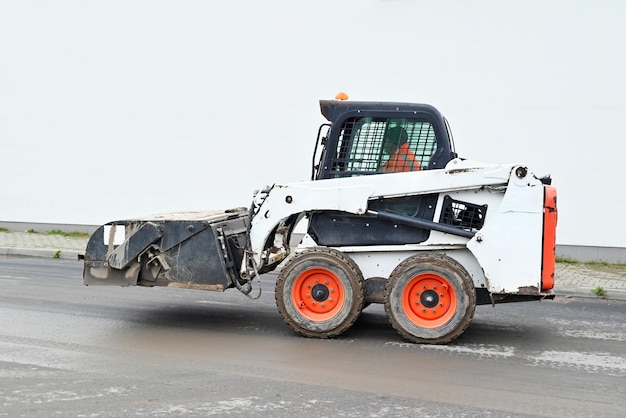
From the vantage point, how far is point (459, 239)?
26.7 ft

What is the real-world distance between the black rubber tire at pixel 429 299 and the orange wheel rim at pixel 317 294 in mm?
521

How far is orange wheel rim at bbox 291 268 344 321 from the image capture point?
8250 mm

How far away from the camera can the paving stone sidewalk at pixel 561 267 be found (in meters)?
11.9

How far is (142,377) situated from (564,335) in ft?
14.2

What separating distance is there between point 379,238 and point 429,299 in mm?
798

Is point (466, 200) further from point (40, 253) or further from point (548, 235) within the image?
point (40, 253)

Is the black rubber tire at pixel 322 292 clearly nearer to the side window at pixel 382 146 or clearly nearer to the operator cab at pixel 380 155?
the operator cab at pixel 380 155

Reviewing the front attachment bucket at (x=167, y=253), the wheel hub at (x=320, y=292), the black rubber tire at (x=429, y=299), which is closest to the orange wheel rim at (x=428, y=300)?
the black rubber tire at (x=429, y=299)

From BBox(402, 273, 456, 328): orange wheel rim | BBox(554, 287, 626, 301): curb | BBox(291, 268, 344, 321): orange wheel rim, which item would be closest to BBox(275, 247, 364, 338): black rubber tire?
BBox(291, 268, 344, 321): orange wheel rim

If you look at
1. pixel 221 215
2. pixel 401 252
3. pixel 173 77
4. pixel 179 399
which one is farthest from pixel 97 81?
pixel 179 399

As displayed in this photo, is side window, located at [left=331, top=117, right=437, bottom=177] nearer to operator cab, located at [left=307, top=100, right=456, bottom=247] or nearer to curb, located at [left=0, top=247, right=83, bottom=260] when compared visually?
operator cab, located at [left=307, top=100, right=456, bottom=247]

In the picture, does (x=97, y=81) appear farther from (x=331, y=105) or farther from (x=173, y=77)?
(x=331, y=105)

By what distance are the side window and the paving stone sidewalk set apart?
14.9ft

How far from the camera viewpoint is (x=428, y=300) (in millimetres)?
8008
